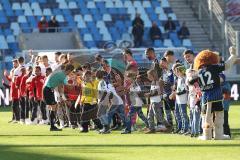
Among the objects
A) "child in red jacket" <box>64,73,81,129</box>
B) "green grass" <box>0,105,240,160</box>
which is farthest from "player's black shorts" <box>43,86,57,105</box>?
"green grass" <box>0,105,240,160</box>

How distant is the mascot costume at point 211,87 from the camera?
20.5 meters

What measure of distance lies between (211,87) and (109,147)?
8.66ft

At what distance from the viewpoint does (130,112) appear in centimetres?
2431

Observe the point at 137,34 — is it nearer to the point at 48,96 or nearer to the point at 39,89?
the point at 39,89

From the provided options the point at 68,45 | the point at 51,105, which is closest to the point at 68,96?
the point at 51,105

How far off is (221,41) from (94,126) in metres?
21.5

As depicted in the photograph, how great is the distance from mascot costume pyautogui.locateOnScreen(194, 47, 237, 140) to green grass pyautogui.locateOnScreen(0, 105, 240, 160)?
18.4 inches

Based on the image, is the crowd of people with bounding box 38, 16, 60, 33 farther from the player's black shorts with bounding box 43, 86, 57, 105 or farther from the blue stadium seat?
the player's black shorts with bounding box 43, 86, 57, 105

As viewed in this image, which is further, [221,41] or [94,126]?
[221,41]

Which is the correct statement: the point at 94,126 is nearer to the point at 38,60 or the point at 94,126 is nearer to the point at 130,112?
the point at 130,112

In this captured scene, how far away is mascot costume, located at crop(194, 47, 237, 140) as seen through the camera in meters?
20.5

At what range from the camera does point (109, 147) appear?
1944cm

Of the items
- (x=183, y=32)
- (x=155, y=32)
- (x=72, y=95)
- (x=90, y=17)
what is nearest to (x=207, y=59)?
(x=72, y=95)

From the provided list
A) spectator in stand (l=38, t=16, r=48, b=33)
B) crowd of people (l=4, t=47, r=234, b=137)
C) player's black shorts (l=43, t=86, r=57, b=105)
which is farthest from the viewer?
spectator in stand (l=38, t=16, r=48, b=33)
